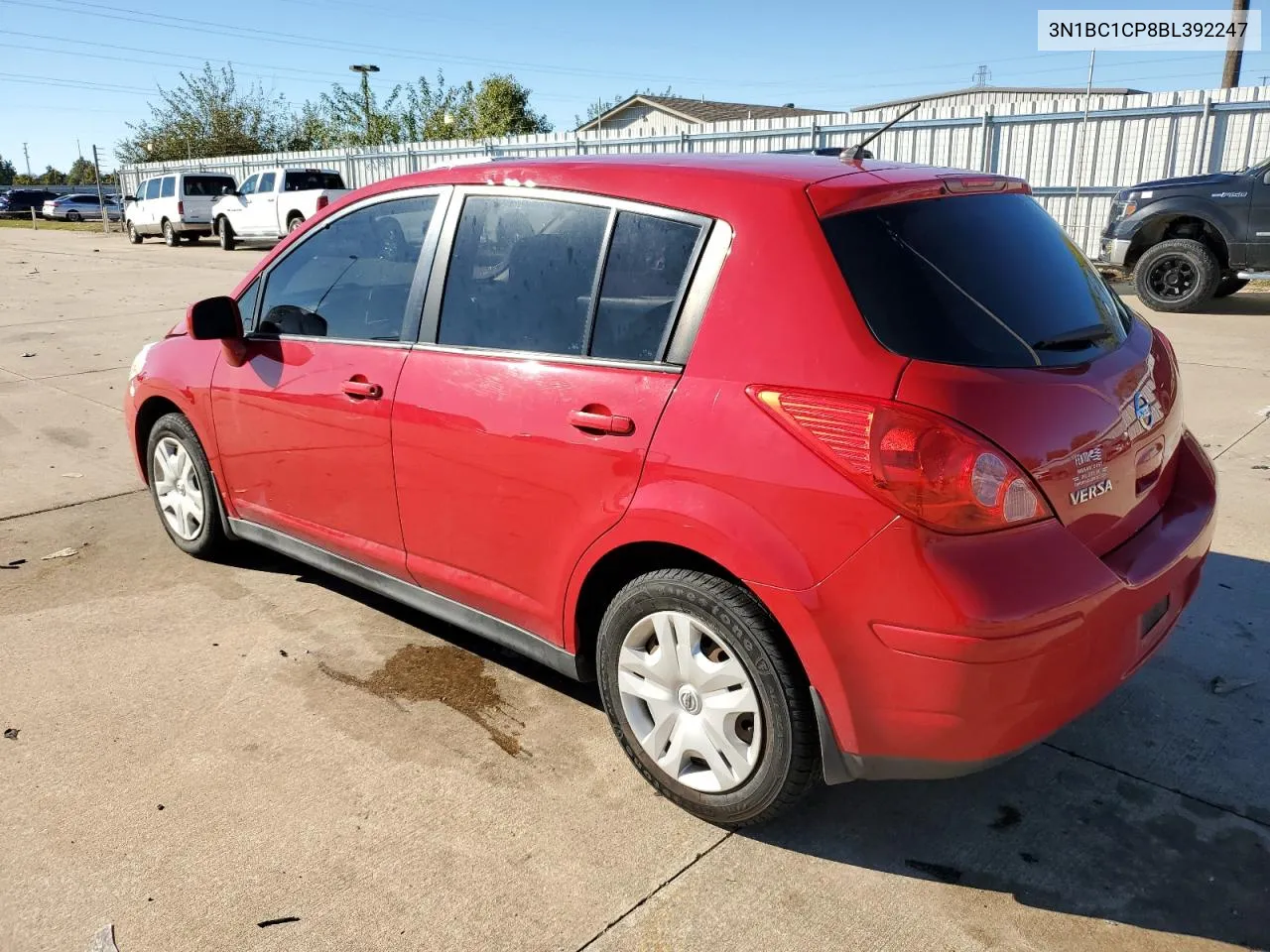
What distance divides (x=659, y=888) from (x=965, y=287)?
1674 millimetres

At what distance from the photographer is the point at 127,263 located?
69.8 feet

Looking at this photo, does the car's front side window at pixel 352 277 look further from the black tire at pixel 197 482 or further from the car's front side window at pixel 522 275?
the black tire at pixel 197 482

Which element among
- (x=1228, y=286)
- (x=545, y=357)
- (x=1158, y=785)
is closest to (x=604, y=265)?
(x=545, y=357)

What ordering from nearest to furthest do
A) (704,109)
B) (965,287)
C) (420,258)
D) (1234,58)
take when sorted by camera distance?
(965,287), (420,258), (1234,58), (704,109)

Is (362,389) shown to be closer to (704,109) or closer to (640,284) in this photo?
(640,284)

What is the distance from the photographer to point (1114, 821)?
269 cm

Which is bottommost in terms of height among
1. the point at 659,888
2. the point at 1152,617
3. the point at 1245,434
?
the point at 659,888

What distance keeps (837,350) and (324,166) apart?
3065 cm

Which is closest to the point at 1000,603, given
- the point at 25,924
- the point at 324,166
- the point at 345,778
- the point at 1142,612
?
the point at 1142,612

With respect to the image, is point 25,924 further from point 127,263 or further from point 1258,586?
point 127,263

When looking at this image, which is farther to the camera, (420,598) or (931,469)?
(420,598)

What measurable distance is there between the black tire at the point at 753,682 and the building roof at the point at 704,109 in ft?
136

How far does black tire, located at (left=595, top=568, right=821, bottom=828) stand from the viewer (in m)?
2.40

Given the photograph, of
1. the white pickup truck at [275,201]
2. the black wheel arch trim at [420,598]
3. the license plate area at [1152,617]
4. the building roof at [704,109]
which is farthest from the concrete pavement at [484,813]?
the building roof at [704,109]
